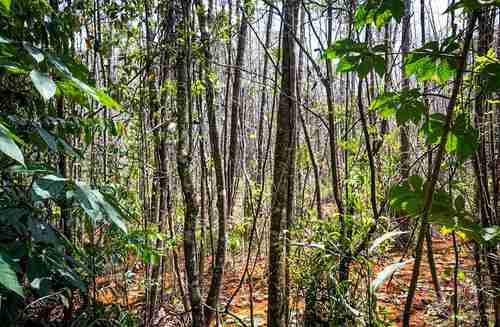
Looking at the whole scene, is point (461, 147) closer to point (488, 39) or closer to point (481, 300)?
point (488, 39)

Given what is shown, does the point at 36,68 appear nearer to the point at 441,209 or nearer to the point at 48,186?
the point at 48,186

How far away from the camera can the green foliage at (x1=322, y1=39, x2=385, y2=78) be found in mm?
731

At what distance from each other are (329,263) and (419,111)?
1.15m

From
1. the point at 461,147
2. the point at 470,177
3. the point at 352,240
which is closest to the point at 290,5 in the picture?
the point at 352,240

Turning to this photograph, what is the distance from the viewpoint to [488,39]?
1625 millimetres

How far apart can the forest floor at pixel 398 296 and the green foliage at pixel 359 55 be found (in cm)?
146

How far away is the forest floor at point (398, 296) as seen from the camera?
2.54 m

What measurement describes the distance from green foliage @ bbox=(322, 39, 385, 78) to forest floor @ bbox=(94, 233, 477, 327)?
57.4 inches

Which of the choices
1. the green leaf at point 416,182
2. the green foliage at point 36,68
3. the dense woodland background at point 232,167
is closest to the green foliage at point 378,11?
the dense woodland background at point 232,167

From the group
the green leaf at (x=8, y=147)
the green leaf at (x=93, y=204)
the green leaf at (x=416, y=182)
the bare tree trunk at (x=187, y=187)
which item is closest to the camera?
the green leaf at (x=8, y=147)

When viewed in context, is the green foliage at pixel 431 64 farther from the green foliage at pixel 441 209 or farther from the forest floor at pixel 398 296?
the forest floor at pixel 398 296

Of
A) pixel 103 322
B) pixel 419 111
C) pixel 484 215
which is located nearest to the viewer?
pixel 419 111

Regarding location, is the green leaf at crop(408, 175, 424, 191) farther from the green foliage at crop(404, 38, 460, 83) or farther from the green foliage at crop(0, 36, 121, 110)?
the green foliage at crop(0, 36, 121, 110)

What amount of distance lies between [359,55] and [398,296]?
11.3 feet
